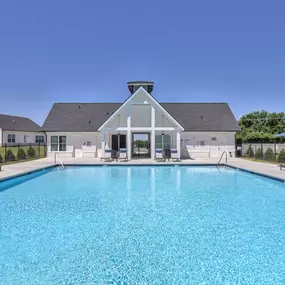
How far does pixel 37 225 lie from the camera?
671cm

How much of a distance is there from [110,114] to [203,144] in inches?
397

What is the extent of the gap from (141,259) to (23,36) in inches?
698

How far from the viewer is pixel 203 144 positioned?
84.4ft

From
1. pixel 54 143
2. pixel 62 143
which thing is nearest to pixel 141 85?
pixel 62 143

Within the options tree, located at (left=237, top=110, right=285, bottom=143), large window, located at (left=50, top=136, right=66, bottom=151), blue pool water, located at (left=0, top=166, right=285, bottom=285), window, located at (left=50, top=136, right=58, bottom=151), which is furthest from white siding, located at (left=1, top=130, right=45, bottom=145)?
tree, located at (left=237, top=110, right=285, bottom=143)

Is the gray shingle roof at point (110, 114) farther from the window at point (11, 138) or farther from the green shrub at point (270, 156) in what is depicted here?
the window at point (11, 138)

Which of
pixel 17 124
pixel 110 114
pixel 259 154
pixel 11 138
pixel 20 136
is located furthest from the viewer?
pixel 17 124

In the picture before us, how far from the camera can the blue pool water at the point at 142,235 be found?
4250mm

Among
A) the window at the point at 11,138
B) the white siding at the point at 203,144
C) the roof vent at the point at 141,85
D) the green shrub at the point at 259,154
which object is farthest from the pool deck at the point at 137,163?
the window at the point at 11,138

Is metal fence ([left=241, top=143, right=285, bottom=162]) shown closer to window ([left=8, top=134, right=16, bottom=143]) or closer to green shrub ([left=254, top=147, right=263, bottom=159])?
green shrub ([left=254, top=147, right=263, bottom=159])

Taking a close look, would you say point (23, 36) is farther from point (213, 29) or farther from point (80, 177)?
point (213, 29)

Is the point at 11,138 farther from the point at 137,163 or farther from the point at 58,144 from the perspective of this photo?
the point at 137,163

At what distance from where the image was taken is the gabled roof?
4263 cm

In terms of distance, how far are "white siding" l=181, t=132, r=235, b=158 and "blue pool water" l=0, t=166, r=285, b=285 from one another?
14.0m
